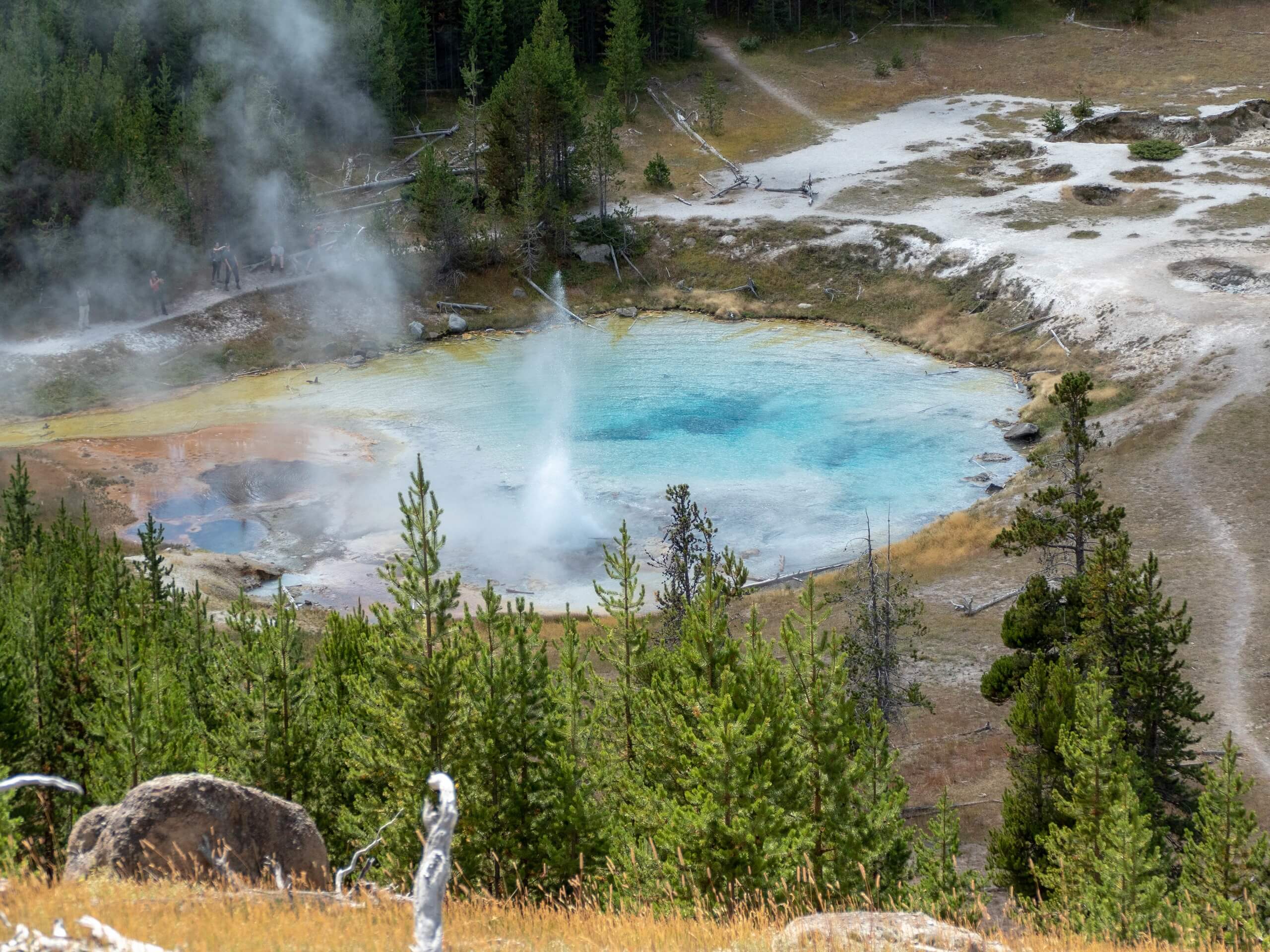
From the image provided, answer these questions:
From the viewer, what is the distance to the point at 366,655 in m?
27.2

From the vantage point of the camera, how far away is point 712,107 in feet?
304

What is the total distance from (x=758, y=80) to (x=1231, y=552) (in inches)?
Answer: 2598

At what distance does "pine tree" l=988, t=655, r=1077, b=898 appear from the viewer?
2636 centimetres

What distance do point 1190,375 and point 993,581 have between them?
19109 mm

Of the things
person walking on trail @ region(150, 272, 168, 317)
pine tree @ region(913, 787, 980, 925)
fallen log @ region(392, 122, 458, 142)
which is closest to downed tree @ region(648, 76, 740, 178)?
fallen log @ region(392, 122, 458, 142)

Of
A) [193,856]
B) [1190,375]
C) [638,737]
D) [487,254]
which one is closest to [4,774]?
[193,856]

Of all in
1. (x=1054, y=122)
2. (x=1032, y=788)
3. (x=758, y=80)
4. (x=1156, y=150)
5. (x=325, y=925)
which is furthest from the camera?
(x=758, y=80)

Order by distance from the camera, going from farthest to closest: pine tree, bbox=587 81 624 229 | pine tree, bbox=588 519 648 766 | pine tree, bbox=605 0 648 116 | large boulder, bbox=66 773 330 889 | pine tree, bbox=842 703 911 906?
pine tree, bbox=605 0 648 116
pine tree, bbox=587 81 624 229
pine tree, bbox=588 519 648 766
pine tree, bbox=842 703 911 906
large boulder, bbox=66 773 330 889

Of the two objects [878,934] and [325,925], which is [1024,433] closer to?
[878,934]

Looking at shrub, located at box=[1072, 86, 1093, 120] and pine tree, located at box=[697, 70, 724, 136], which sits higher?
pine tree, located at box=[697, 70, 724, 136]

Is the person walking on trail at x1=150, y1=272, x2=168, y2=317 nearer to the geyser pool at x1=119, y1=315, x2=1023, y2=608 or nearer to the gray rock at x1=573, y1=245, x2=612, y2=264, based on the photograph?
the geyser pool at x1=119, y1=315, x2=1023, y2=608

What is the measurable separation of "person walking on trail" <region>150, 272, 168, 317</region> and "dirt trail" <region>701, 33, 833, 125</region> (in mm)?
47159

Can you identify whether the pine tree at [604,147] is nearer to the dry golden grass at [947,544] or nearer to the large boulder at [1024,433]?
the large boulder at [1024,433]

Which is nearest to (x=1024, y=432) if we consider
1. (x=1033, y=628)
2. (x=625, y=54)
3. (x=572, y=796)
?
(x=1033, y=628)
